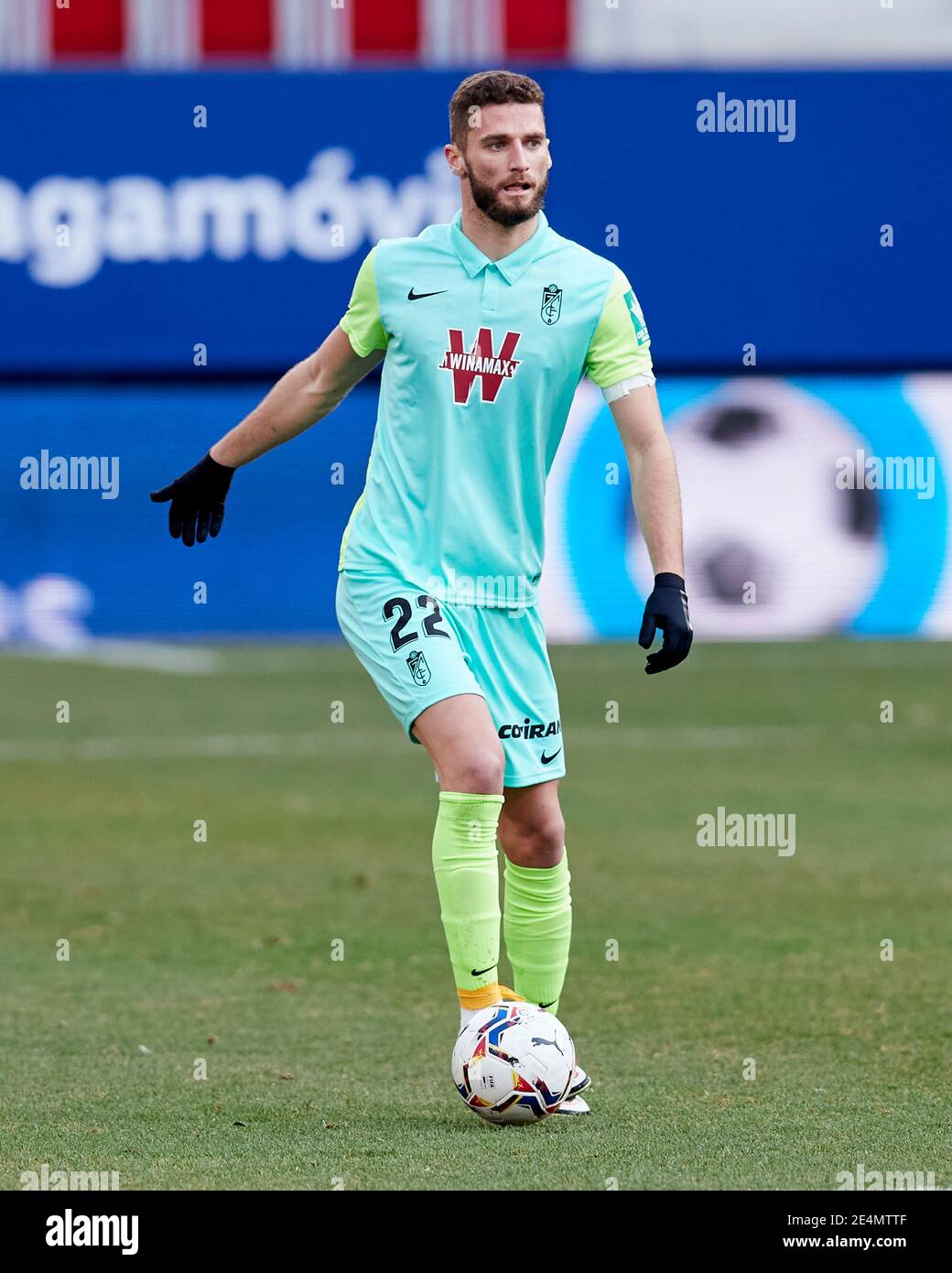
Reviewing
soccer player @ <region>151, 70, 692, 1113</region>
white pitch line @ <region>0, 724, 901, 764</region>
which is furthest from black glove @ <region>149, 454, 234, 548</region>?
white pitch line @ <region>0, 724, 901, 764</region>

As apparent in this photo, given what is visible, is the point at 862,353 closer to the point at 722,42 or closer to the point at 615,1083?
the point at 722,42

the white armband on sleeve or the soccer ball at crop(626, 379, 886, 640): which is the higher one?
the soccer ball at crop(626, 379, 886, 640)

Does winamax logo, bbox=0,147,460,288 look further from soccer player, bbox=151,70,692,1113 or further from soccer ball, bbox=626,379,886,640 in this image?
soccer player, bbox=151,70,692,1113

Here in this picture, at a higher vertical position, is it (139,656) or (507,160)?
(507,160)

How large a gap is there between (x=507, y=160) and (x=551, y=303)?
320mm

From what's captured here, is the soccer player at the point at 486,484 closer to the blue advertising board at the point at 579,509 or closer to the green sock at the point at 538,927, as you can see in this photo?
the green sock at the point at 538,927

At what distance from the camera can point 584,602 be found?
1526 centimetres

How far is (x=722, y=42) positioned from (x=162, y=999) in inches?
472

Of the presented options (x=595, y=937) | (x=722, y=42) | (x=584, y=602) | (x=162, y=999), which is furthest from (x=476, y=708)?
(x=722, y=42)

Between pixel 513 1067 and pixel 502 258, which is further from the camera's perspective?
pixel 502 258

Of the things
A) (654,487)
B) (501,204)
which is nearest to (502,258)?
(501,204)

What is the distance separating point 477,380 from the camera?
4754 millimetres

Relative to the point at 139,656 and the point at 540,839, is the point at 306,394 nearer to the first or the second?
the point at 540,839

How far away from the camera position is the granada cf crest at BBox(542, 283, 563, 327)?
4766 millimetres
